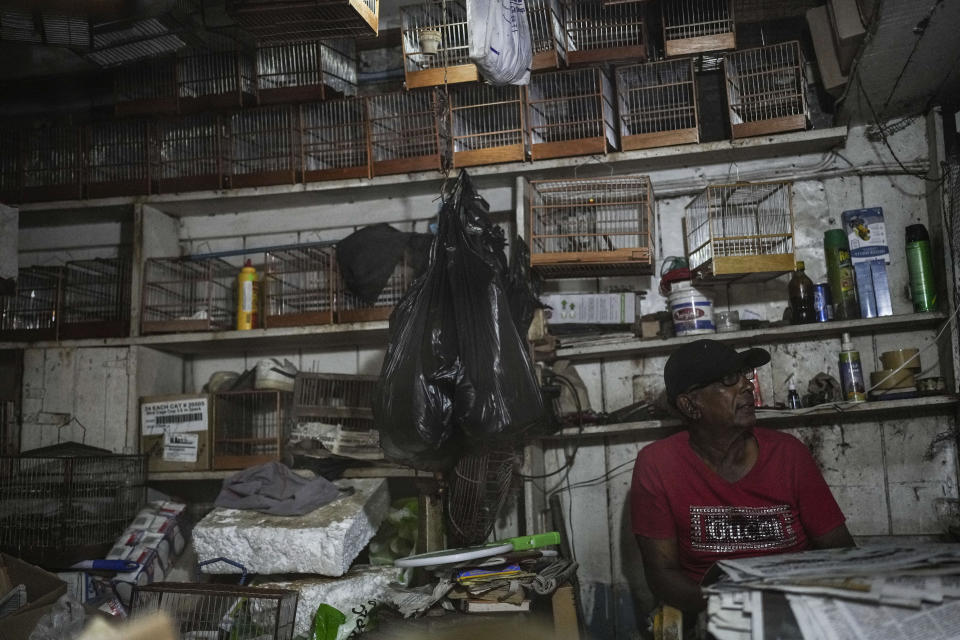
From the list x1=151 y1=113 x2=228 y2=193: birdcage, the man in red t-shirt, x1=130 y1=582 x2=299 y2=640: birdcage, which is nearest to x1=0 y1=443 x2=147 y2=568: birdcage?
x1=130 y1=582 x2=299 y2=640: birdcage

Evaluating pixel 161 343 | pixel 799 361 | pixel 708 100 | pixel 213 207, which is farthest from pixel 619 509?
pixel 213 207

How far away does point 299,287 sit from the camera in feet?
13.9

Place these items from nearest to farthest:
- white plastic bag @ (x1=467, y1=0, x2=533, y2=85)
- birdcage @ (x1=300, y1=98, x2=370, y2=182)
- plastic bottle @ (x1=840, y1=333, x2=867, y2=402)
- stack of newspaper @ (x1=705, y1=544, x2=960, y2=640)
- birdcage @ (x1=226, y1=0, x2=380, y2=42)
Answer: stack of newspaper @ (x1=705, y1=544, x2=960, y2=640) < white plastic bag @ (x1=467, y1=0, x2=533, y2=85) < birdcage @ (x1=226, y1=0, x2=380, y2=42) < plastic bottle @ (x1=840, y1=333, x2=867, y2=402) < birdcage @ (x1=300, y1=98, x2=370, y2=182)

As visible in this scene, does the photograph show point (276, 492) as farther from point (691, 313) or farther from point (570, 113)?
point (570, 113)

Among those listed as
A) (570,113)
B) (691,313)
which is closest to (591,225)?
(570,113)

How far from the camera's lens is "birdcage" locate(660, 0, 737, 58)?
3791mm

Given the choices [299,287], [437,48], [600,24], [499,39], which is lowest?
[299,287]

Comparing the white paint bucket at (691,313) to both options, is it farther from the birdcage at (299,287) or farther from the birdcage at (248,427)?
the birdcage at (248,427)

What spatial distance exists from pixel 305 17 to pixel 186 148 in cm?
160

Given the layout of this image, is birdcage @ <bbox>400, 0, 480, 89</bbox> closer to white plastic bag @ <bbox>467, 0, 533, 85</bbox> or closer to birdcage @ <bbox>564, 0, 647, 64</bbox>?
birdcage @ <bbox>564, 0, 647, 64</bbox>

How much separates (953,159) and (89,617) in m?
4.47

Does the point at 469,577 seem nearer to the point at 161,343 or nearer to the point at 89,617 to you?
the point at 89,617

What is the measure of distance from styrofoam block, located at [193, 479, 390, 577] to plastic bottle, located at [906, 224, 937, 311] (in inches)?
114

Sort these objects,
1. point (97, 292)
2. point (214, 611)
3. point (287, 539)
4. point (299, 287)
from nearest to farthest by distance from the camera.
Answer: point (214, 611), point (287, 539), point (299, 287), point (97, 292)
